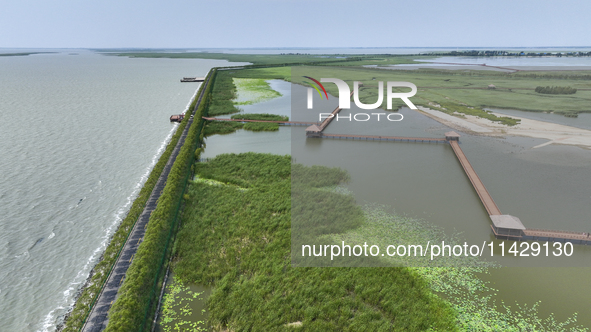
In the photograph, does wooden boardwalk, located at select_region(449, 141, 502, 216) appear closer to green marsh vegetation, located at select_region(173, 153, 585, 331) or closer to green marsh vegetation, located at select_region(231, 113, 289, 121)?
green marsh vegetation, located at select_region(173, 153, 585, 331)

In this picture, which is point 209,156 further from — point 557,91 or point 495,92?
point 557,91

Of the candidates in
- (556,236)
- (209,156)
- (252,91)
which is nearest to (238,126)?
(209,156)

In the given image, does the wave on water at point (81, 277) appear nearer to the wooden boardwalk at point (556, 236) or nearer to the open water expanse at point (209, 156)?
the open water expanse at point (209, 156)

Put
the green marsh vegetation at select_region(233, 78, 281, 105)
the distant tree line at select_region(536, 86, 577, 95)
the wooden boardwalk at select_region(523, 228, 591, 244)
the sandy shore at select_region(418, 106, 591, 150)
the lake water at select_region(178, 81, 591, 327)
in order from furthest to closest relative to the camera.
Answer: the distant tree line at select_region(536, 86, 577, 95)
the green marsh vegetation at select_region(233, 78, 281, 105)
the sandy shore at select_region(418, 106, 591, 150)
the wooden boardwalk at select_region(523, 228, 591, 244)
the lake water at select_region(178, 81, 591, 327)

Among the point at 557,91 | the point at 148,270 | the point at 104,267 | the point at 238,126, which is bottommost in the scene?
the point at 104,267

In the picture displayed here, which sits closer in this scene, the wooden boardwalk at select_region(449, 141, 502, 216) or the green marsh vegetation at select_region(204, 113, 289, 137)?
the wooden boardwalk at select_region(449, 141, 502, 216)

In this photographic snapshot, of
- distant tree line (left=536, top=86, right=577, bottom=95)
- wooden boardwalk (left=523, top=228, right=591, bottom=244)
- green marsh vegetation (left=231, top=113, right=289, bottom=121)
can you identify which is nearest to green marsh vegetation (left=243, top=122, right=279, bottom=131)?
green marsh vegetation (left=231, top=113, right=289, bottom=121)
